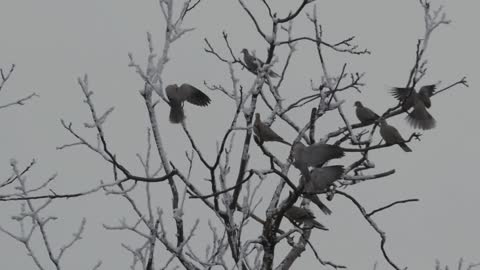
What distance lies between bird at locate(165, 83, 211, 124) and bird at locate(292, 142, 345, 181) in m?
1.12

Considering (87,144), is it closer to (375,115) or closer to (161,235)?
(161,235)

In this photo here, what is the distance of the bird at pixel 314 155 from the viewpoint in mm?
5770

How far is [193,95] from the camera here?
7668mm

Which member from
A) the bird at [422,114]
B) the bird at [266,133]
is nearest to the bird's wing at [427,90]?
the bird at [422,114]

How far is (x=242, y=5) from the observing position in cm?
617

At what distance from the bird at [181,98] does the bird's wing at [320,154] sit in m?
1.18

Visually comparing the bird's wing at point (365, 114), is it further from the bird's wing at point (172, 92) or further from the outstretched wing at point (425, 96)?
the bird's wing at point (172, 92)

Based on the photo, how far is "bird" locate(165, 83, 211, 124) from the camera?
709 cm

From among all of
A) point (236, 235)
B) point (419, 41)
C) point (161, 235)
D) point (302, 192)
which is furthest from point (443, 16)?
point (161, 235)

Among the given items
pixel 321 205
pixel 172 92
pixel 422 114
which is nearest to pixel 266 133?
pixel 321 205

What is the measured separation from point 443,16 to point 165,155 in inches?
85.2

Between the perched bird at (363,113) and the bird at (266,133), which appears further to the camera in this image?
the perched bird at (363,113)

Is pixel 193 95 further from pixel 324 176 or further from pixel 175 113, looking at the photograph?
pixel 324 176

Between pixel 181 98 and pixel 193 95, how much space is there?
0.35 m
